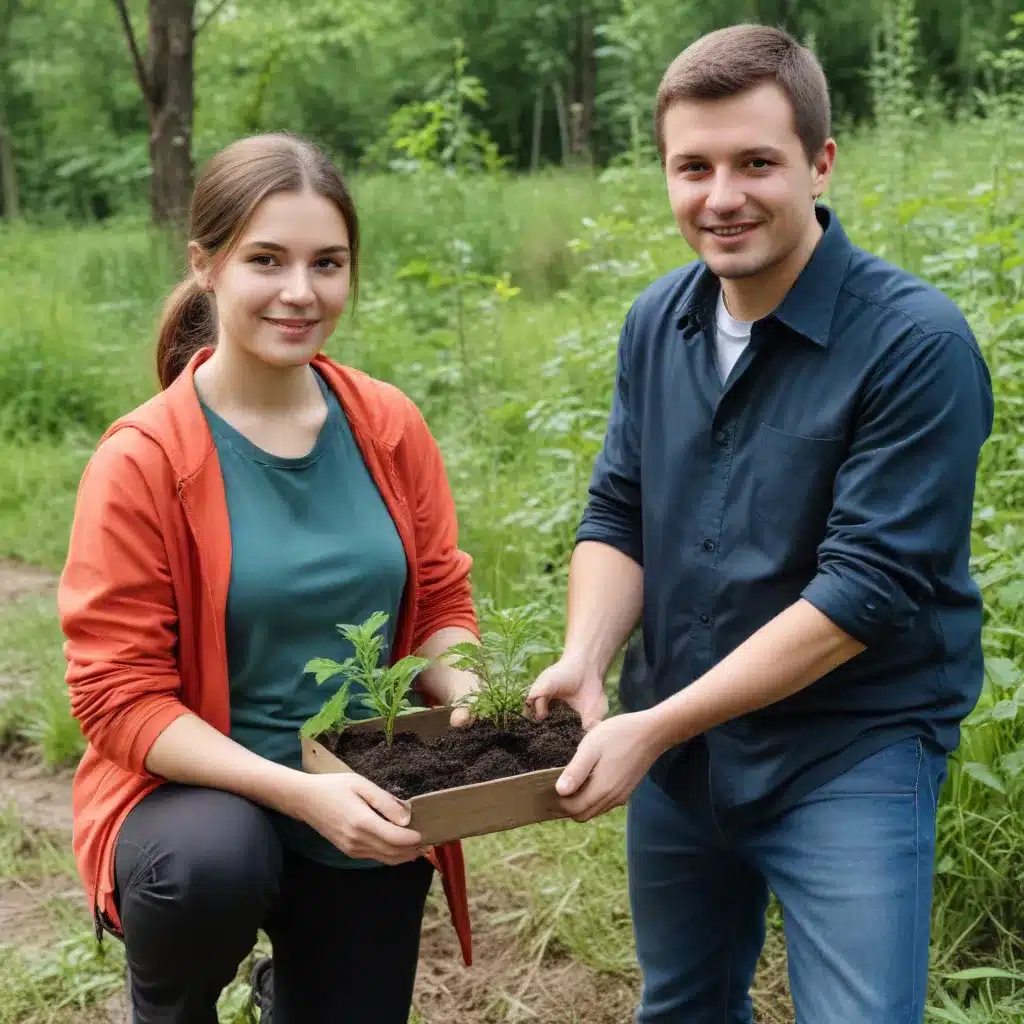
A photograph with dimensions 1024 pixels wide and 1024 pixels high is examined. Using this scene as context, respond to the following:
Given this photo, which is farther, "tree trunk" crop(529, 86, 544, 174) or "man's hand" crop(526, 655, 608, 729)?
"tree trunk" crop(529, 86, 544, 174)

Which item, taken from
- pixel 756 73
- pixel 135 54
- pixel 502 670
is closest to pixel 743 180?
pixel 756 73

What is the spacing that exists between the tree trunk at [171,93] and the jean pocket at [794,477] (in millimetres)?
6162

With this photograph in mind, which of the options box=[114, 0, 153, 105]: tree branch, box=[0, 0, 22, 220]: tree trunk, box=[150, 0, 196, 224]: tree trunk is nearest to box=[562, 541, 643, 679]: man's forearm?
box=[114, 0, 153, 105]: tree branch

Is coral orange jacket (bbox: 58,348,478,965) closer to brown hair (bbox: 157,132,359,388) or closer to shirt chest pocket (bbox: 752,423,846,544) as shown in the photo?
brown hair (bbox: 157,132,359,388)

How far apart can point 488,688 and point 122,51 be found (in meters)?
26.6

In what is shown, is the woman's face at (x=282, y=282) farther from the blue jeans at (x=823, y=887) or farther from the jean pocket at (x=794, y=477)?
the blue jeans at (x=823, y=887)

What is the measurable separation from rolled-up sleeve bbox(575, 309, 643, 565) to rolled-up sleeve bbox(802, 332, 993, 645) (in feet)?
1.68

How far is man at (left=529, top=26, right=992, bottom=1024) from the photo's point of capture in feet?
6.24

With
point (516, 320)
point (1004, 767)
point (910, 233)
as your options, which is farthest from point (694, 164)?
point (516, 320)

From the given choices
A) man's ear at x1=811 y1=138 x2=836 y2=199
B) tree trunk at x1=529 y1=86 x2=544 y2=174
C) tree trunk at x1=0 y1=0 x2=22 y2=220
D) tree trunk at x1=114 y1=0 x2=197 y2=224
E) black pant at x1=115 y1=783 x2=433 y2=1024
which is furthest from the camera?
tree trunk at x1=0 y1=0 x2=22 y2=220

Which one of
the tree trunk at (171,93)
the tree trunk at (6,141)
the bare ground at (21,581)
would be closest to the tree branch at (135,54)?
the tree trunk at (171,93)

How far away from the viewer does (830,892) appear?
1.94 metres

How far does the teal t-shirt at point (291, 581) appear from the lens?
2100mm

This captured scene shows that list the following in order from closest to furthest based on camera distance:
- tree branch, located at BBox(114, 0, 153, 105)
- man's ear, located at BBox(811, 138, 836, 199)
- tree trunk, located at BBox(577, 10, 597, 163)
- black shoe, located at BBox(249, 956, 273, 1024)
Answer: man's ear, located at BBox(811, 138, 836, 199)
black shoe, located at BBox(249, 956, 273, 1024)
tree branch, located at BBox(114, 0, 153, 105)
tree trunk, located at BBox(577, 10, 597, 163)
